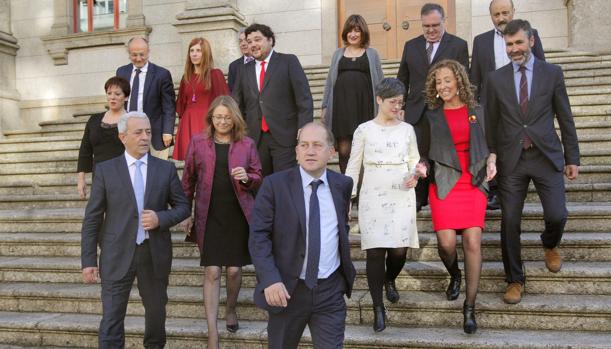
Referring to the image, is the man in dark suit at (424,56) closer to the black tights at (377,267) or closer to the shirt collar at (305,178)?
the black tights at (377,267)

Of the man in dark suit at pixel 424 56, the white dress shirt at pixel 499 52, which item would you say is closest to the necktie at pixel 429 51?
the man in dark suit at pixel 424 56

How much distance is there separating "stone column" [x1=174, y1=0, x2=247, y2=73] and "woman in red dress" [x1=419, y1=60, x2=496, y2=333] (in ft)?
20.2

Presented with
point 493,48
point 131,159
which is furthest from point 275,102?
point 493,48

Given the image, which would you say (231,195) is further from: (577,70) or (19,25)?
(19,25)

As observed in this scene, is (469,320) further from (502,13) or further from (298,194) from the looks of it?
(502,13)

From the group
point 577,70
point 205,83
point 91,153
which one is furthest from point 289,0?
point 91,153

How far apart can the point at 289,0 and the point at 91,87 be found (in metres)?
4.12

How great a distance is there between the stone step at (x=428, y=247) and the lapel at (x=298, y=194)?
83.8 inches

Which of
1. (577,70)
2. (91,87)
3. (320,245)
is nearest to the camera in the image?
(320,245)

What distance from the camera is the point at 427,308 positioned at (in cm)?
423

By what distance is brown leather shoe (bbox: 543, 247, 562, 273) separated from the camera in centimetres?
430

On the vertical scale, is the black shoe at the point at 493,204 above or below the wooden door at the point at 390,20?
below

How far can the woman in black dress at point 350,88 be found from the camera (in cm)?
516

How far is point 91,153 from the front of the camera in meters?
4.74
